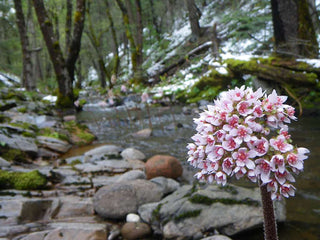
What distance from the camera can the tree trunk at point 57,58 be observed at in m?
10.1

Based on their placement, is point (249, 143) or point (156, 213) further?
point (156, 213)

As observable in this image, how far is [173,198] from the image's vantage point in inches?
128

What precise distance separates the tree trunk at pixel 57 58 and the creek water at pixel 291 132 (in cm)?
163

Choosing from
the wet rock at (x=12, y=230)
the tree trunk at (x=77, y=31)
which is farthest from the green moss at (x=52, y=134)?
the tree trunk at (x=77, y=31)

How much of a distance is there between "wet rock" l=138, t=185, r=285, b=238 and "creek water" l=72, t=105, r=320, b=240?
0.15 metres

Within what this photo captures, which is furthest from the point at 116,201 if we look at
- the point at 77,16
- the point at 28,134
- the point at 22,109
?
the point at 77,16

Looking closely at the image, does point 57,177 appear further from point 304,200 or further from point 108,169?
point 304,200

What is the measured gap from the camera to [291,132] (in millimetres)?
4949

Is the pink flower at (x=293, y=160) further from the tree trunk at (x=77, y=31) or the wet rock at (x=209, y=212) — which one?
the tree trunk at (x=77, y=31)

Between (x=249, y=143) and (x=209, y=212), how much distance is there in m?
1.82

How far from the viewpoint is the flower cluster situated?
3.99ft

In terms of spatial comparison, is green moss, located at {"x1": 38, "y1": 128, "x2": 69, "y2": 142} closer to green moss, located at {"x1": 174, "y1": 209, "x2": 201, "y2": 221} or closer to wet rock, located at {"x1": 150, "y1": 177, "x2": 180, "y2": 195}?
wet rock, located at {"x1": 150, "y1": 177, "x2": 180, "y2": 195}

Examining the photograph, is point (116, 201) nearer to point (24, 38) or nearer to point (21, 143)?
point (21, 143)

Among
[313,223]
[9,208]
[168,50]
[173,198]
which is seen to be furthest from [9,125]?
[168,50]
